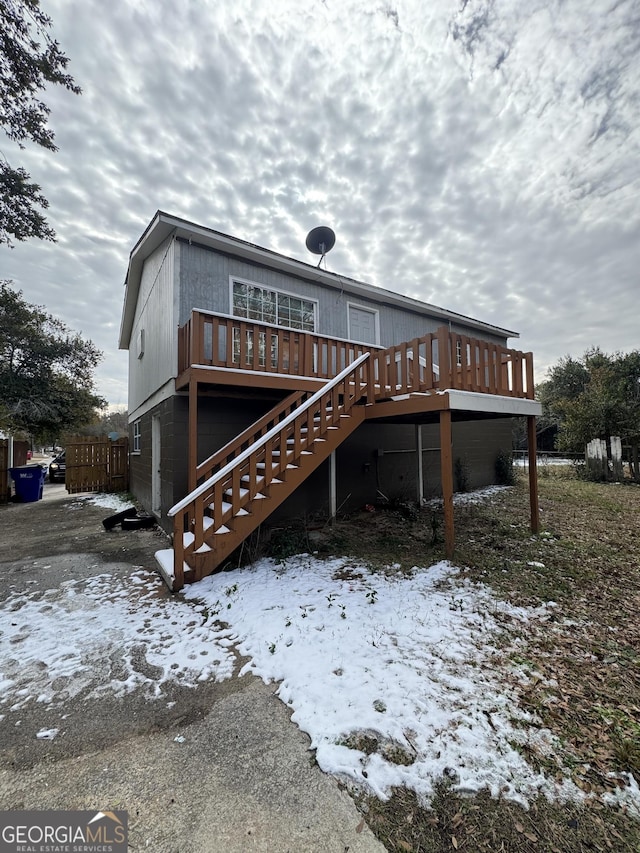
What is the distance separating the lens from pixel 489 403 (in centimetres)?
525

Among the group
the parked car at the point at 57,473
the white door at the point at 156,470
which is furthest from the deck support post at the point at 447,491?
the parked car at the point at 57,473

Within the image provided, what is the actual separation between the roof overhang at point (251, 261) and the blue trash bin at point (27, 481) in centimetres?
554

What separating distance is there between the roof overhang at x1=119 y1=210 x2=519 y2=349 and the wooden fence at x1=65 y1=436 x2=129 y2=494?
15.1 ft

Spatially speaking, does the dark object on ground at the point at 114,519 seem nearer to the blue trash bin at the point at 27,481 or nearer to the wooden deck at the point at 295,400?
the wooden deck at the point at 295,400

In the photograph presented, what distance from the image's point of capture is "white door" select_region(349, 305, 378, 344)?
8672 mm

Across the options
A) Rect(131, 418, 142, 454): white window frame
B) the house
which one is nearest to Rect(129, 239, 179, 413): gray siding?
the house

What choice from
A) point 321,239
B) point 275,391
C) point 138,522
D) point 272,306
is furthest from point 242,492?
point 321,239

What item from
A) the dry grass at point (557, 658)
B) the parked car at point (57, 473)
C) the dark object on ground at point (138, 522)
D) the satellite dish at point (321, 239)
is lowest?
the dry grass at point (557, 658)

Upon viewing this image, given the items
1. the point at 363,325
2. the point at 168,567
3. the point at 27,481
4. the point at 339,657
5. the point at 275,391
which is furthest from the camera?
the point at 27,481

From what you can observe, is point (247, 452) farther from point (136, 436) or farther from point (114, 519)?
point (136, 436)

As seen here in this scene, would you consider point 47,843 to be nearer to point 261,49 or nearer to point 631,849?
point 631,849

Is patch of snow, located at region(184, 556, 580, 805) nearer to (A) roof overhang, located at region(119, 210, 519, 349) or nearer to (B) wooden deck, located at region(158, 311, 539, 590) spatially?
(B) wooden deck, located at region(158, 311, 539, 590)

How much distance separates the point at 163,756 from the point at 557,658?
2.72 metres

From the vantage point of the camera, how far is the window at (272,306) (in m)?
6.94
